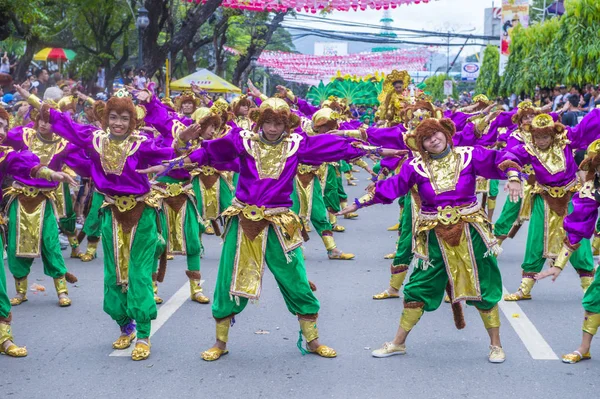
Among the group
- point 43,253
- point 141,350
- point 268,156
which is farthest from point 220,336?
point 43,253

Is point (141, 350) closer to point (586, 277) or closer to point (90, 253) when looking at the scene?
point (586, 277)

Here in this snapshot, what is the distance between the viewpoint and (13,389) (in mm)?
5746

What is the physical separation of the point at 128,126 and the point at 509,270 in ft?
17.6

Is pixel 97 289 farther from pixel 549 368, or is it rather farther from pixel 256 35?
pixel 256 35

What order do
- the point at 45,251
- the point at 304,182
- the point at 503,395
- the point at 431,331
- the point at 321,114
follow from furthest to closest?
the point at 304,182, the point at 321,114, the point at 45,251, the point at 431,331, the point at 503,395

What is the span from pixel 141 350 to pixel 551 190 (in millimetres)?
4278

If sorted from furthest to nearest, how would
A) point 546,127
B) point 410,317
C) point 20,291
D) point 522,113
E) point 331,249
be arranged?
point 331,249, point 522,113, point 20,291, point 546,127, point 410,317

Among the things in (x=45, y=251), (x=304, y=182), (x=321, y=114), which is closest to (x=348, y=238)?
(x=304, y=182)

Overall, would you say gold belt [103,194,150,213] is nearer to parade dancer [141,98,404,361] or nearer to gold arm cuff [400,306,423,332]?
parade dancer [141,98,404,361]

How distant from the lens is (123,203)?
6.76 meters

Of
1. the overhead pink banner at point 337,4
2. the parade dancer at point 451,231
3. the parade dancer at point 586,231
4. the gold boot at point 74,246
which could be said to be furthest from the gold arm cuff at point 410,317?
the overhead pink banner at point 337,4

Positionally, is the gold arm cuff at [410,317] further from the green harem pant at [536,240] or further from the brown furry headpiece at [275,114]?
the green harem pant at [536,240]

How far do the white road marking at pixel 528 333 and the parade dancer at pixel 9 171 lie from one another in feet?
12.1

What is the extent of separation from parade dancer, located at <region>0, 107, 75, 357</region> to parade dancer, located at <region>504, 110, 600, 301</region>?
14.2 feet
